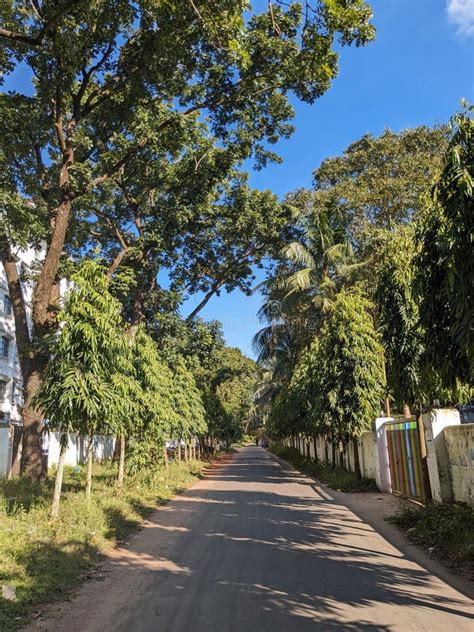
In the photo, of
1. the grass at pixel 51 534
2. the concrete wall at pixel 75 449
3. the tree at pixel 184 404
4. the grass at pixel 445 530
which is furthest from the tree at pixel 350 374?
the concrete wall at pixel 75 449

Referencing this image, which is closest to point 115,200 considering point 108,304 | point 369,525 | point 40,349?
point 40,349

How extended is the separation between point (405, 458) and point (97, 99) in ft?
42.9

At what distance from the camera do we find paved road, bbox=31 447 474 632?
16.0 ft

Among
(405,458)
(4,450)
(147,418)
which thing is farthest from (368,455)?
(4,450)

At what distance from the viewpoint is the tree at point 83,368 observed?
29.8 feet

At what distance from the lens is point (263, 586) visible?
19.6ft

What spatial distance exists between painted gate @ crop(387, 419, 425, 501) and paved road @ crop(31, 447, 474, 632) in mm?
2440

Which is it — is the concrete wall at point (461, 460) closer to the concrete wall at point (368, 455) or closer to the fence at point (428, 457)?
the fence at point (428, 457)

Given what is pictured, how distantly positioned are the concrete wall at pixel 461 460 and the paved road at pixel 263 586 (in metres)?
2.00

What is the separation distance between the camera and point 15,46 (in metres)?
13.0

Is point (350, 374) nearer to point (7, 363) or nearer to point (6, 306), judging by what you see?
point (6, 306)

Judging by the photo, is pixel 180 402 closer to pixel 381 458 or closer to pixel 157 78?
pixel 381 458

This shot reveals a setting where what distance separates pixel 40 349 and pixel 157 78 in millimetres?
7729

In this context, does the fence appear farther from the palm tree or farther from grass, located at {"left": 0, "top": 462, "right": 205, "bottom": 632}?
the palm tree
